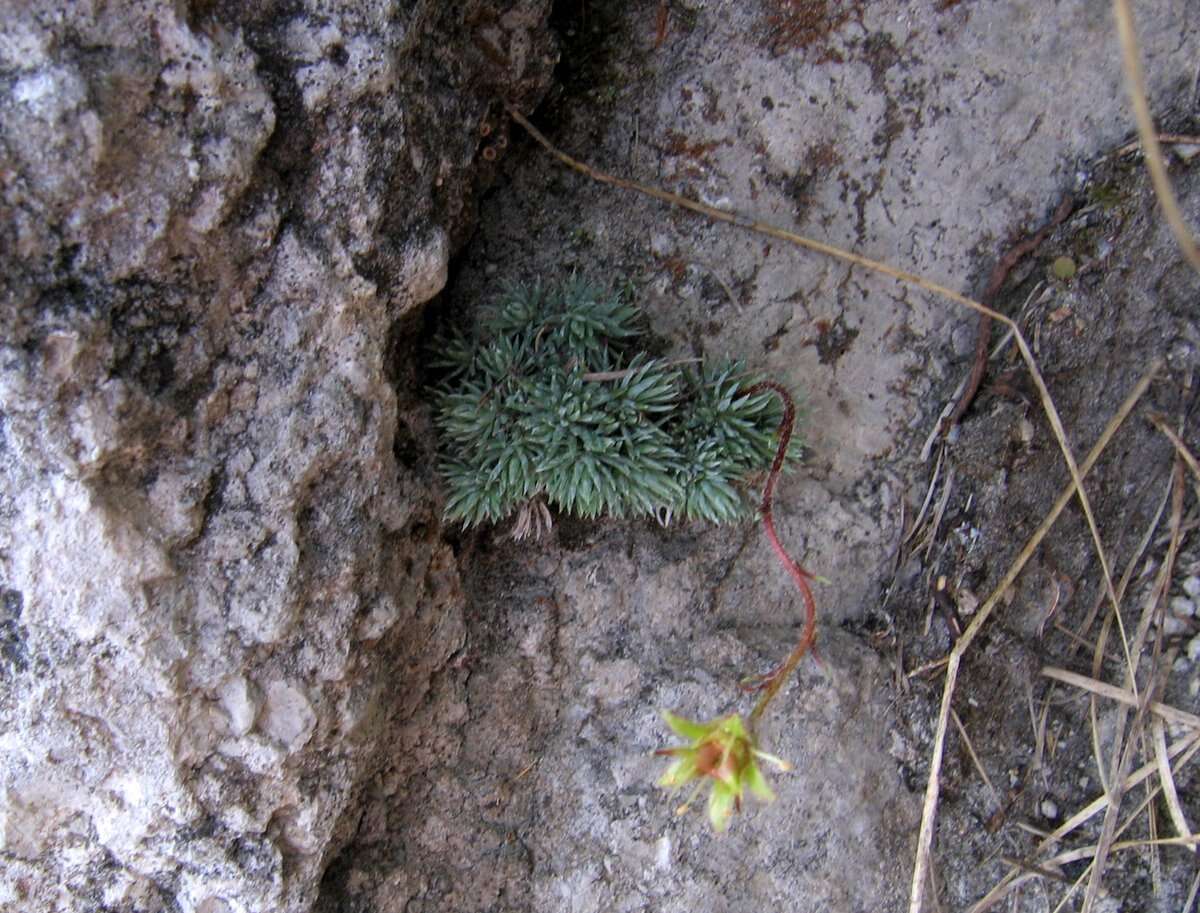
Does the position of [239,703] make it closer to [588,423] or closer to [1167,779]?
[588,423]

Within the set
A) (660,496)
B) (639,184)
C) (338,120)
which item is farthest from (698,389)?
(338,120)

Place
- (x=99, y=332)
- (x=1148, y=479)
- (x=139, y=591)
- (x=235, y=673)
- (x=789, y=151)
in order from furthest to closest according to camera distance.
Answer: (x=1148, y=479) → (x=789, y=151) → (x=235, y=673) → (x=139, y=591) → (x=99, y=332)

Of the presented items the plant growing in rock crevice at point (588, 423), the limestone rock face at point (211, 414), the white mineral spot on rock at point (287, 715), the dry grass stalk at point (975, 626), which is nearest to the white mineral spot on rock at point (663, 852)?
the plant growing in rock crevice at point (588, 423)

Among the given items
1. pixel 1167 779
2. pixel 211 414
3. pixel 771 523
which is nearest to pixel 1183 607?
pixel 1167 779

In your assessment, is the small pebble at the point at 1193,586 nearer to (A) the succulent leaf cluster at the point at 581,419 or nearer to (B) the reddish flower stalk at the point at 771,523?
(B) the reddish flower stalk at the point at 771,523

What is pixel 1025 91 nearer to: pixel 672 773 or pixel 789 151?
pixel 789 151

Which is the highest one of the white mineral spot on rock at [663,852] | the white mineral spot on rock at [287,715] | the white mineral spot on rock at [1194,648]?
the white mineral spot on rock at [1194,648]
